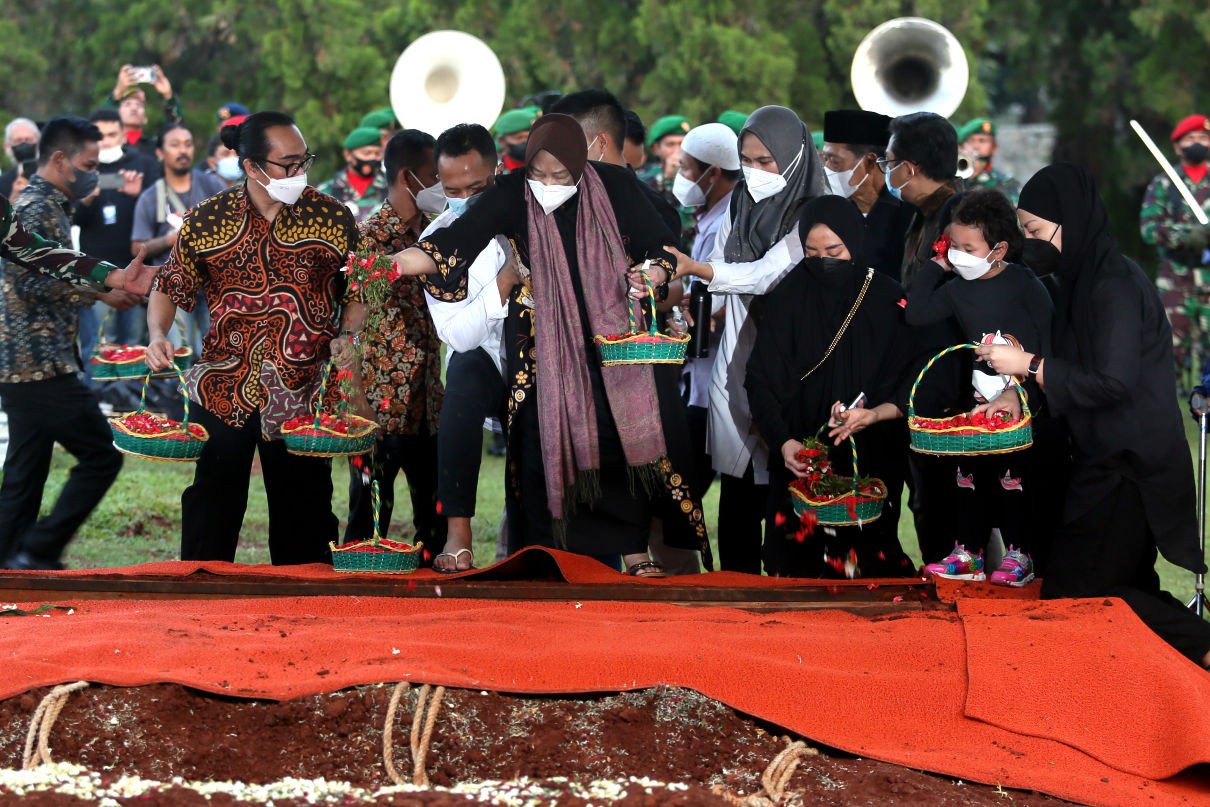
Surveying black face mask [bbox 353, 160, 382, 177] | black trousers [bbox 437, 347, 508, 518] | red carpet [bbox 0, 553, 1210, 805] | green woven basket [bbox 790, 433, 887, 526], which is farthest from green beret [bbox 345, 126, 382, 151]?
red carpet [bbox 0, 553, 1210, 805]

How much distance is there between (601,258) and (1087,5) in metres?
12.5

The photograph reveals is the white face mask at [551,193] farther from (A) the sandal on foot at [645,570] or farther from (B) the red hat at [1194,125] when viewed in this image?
(B) the red hat at [1194,125]

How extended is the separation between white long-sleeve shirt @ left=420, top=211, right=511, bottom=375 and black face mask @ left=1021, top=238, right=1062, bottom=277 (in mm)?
1905

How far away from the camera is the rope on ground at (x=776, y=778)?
13.1ft

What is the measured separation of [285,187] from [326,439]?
976 mm

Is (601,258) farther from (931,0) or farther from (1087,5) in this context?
(1087,5)

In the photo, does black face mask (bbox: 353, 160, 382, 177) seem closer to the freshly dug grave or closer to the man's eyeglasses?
the man's eyeglasses

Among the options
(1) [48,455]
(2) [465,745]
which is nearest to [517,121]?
(1) [48,455]

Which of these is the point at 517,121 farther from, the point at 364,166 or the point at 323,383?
the point at 323,383

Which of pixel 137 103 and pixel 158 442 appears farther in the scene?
pixel 137 103

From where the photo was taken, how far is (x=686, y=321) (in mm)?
6965

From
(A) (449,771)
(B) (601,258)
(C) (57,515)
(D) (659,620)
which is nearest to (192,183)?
(C) (57,515)

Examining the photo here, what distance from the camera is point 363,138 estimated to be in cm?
1091

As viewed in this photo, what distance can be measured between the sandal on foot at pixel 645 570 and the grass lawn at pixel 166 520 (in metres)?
0.97
